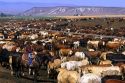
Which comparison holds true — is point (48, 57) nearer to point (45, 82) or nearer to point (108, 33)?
point (45, 82)

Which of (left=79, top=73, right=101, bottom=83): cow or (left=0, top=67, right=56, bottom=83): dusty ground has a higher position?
(left=79, top=73, right=101, bottom=83): cow

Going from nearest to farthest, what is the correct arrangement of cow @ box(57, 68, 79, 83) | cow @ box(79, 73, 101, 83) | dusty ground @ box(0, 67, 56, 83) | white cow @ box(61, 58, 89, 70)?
cow @ box(79, 73, 101, 83), cow @ box(57, 68, 79, 83), dusty ground @ box(0, 67, 56, 83), white cow @ box(61, 58, 89, 70)

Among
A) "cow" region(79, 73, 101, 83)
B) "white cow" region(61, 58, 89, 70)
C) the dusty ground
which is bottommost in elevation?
the dusty ground

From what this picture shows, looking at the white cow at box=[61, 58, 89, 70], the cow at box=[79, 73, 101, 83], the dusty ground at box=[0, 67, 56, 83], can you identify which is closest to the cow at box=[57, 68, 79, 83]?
the cow at box=[79, 73, 101, 83]

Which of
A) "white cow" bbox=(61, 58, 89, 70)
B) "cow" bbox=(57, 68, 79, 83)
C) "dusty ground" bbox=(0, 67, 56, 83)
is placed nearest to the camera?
"cow" bbox=(57, 68, 79, 83)

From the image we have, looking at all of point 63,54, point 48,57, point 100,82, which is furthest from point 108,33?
point 100,82

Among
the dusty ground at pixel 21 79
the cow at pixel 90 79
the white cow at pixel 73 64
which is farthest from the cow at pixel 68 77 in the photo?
the dusty ground at pixel 21 79

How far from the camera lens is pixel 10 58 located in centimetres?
2448

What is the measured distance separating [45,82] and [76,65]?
2092mm

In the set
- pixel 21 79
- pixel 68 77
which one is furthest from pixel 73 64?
pixel 21 79

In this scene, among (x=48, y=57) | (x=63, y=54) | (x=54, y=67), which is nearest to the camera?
(x=54, y=67)

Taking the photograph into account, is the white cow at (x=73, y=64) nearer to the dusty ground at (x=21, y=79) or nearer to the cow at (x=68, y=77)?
the dusty ground at (x=21, y=79)

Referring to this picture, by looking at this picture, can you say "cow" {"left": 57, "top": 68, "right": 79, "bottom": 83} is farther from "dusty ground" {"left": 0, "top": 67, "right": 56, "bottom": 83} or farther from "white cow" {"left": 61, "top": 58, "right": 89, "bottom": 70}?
"dusty ground" {"left": 0, "top": 67, "right": 56, "bottom": 83}

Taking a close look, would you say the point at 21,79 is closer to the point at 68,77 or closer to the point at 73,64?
the point at 73,64
